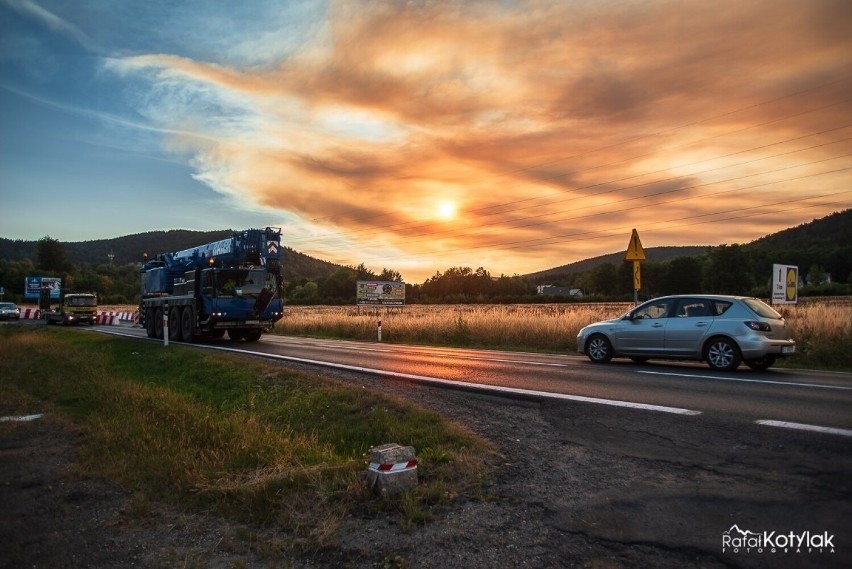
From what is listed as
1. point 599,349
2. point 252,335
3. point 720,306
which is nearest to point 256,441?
point 599,349

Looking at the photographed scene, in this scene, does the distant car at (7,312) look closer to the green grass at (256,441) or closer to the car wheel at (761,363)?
the green grass at (256,441)

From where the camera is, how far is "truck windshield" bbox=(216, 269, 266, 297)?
71.9ft

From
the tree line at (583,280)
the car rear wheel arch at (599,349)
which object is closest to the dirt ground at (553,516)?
the car rear wheel arch at (599,349)

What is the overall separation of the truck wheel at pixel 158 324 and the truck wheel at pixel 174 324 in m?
1.39

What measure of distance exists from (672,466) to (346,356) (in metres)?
12.1

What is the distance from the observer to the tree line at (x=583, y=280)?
92.4m

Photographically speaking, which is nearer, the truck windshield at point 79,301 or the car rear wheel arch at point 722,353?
the car rear wheel arch at point 722,353

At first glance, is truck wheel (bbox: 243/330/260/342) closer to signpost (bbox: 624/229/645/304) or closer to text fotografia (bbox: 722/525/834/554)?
signpost (bbox: 624/229/645/304)

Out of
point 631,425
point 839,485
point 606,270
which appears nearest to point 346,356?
point 631,425

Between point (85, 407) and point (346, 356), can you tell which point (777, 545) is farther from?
point (346, 356)

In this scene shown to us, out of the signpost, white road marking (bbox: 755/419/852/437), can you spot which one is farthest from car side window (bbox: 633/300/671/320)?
white road marking (bbox: 755/419/852/437)

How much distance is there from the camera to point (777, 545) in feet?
12.3

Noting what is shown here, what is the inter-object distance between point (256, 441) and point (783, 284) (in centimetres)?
2078

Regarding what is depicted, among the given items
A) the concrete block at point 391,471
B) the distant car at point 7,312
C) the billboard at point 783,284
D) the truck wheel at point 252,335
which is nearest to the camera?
the concrete block at point 391,471
